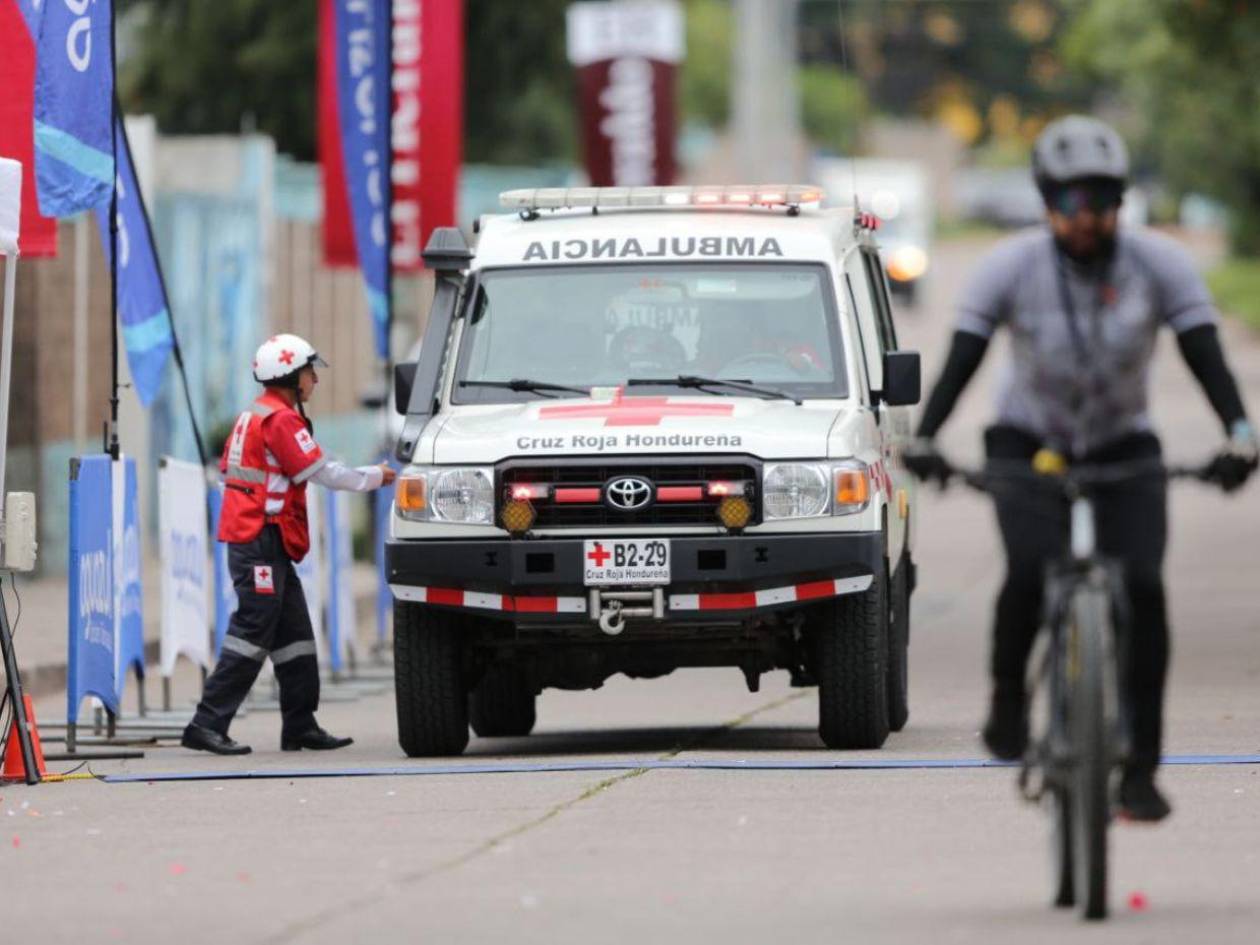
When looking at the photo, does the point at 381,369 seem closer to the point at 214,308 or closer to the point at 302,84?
the point at 214,308

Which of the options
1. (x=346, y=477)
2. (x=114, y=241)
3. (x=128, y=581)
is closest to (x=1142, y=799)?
(x=346, y=477)

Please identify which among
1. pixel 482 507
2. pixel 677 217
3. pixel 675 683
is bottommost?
pixel 675 683

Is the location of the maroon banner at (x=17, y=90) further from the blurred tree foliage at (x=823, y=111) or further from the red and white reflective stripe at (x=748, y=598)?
the blurred tree foliage at (x=823, y=111)

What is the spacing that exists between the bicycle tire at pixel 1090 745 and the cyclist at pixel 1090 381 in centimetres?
44

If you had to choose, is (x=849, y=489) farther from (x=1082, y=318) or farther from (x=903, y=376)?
(x=1082, y=318)

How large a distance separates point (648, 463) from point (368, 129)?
9.24 meters

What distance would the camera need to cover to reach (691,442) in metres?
12.4

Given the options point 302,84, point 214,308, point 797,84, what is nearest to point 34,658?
point 214,308

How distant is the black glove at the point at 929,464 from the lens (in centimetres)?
845

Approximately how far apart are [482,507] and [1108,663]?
Answer: 4760mm

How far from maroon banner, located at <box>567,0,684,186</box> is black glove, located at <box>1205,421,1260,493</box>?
29.8 meters

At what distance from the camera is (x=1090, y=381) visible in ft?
28.6

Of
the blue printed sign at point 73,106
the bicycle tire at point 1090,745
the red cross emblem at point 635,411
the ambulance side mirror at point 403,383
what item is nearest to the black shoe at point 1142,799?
the bicycle tire at point 1090,745

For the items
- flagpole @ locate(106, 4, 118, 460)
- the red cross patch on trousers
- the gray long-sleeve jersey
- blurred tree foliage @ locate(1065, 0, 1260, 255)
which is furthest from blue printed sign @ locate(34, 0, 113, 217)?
blurred tree foliage @ locate(1065, 0, 1260, 255)
